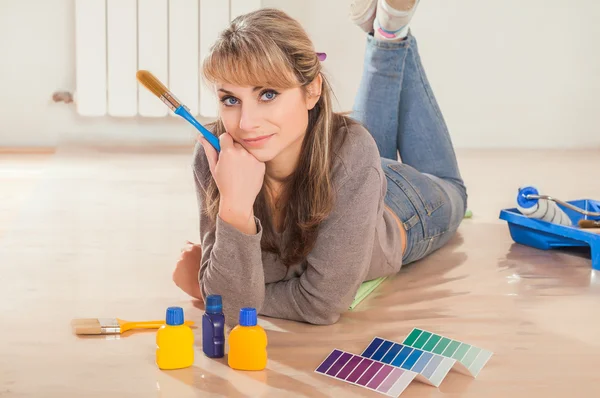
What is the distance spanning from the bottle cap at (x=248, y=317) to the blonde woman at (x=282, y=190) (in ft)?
0.43

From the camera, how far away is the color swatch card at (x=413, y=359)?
1.20 metres

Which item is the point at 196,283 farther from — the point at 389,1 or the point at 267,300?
the point at 389,1

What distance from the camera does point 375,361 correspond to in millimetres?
1247

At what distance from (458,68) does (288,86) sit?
2.36m

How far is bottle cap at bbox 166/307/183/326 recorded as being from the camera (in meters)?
1.20

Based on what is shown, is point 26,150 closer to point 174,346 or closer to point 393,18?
point 393,18

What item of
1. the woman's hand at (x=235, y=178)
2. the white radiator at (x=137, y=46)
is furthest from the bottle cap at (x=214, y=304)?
the white radiator at (x=137, y=46)

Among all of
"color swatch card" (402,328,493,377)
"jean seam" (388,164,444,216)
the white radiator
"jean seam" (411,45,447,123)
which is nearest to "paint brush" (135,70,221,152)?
"color swatch card" (402,328,493,377)

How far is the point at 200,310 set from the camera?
4.95 ft

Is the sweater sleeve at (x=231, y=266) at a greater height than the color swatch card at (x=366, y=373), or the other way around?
the sweater sleeve at (x=231, y=266)

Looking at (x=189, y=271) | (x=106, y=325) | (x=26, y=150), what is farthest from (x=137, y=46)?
(x=106, y=325)

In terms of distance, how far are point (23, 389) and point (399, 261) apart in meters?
0.75

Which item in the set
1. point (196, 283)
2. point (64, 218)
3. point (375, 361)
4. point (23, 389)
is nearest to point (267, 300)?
point (196, 283)

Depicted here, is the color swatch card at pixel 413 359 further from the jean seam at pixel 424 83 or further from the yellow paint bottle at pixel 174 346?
the jean seam at pixel 424 83
